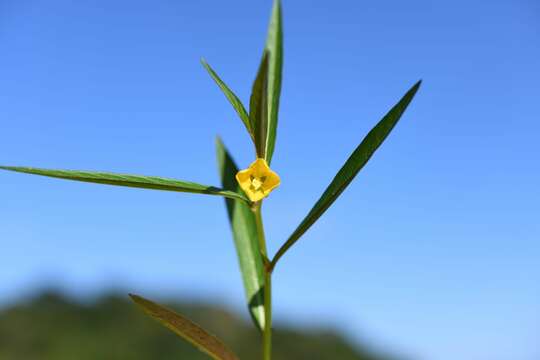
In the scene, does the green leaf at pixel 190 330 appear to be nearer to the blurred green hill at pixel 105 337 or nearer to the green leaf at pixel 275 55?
the green leaf at pixel 275 55

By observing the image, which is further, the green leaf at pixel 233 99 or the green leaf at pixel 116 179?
the green leaf at pixel 233 99

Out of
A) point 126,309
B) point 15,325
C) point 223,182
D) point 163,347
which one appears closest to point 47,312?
point 15,325

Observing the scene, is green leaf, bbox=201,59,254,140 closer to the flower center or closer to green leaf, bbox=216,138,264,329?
the flower center

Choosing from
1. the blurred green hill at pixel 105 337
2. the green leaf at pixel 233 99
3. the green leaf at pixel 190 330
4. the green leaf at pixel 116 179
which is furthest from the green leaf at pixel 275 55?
the blurred green hill at pixel 105 337

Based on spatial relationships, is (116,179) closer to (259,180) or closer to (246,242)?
(259,180)

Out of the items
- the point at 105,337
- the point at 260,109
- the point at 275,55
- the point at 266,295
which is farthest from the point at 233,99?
the point at 105,337

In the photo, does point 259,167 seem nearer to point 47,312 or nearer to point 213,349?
point 213,349
